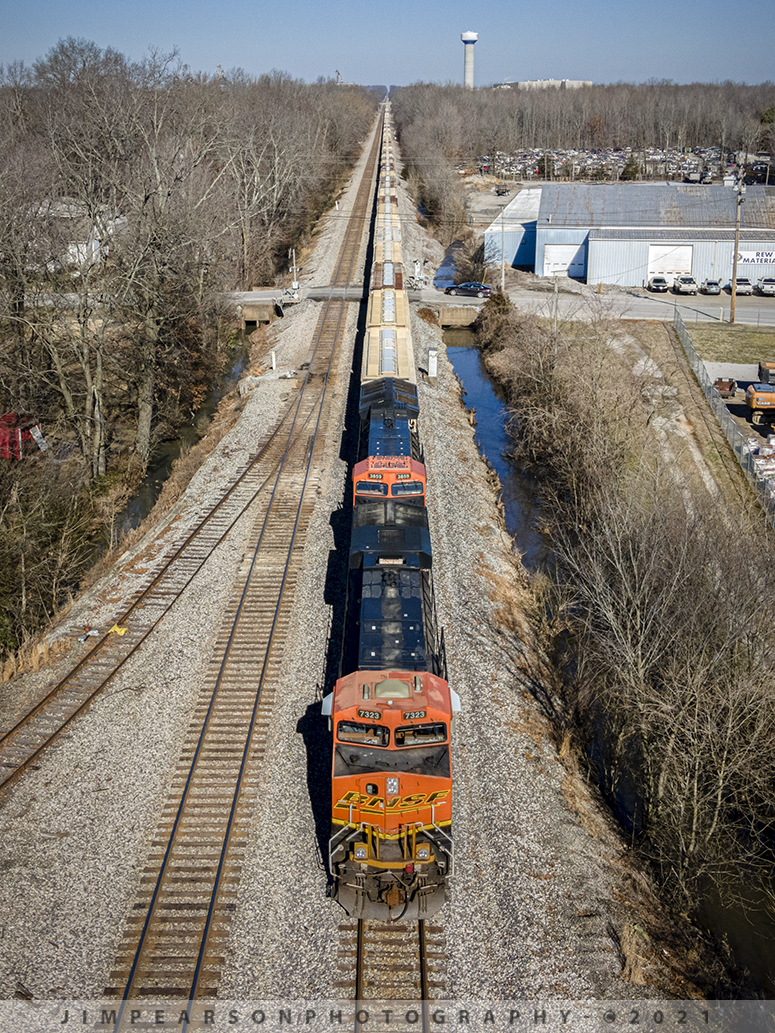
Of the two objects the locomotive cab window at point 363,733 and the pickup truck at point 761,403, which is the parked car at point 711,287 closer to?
the pickup truck at point 761,403

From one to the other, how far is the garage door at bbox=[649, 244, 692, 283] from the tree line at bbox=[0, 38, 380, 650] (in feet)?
101

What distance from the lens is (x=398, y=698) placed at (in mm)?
14156

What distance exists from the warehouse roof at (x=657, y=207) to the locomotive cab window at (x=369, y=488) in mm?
50731

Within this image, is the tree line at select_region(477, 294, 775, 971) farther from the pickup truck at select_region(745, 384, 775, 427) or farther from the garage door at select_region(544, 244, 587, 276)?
the garage door at select_region(544, 244, 587, 276)

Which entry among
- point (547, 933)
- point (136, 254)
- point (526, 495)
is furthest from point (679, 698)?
point (136, 254)

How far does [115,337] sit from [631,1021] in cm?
4178

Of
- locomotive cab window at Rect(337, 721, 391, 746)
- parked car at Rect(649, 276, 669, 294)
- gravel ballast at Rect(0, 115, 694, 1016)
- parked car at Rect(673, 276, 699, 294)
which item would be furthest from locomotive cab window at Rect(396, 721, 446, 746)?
parked car at Rect(673, 276, 699, 294)

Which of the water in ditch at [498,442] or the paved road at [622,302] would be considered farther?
the paved road at [622,302]

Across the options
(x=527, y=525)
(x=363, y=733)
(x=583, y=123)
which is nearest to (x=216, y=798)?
(x=363, y=733)

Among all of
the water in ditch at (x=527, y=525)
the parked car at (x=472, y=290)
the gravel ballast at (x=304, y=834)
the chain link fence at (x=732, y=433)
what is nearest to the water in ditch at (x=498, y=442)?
the water in ditch at (x=527, y=525)

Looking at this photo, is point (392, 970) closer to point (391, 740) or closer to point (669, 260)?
point (391, 740)

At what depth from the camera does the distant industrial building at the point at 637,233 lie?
63.3m

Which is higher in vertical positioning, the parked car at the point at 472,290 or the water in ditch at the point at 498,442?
the parked car at the point at 472,290

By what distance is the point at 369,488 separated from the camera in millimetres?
22938
